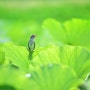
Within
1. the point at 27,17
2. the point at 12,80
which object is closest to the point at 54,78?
the point at 12,80

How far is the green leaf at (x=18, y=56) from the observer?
2.07 feet

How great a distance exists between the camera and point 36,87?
18.8 inches

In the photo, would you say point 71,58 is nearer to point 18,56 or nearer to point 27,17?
point 18,56

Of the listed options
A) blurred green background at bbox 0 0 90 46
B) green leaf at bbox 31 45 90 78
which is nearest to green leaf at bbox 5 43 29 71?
green leaf at bbox 31 45 90 78

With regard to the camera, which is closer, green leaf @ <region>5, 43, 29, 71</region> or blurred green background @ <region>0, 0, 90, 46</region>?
green leaf @ <region>5, 43, 29, 71</region>

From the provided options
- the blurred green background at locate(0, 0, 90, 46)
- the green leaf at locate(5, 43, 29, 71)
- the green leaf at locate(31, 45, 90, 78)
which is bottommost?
the green leaf at locate(31, 45, 90, 78)

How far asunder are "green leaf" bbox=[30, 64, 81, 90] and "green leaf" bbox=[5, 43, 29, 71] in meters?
0.11

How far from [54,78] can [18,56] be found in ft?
0.42

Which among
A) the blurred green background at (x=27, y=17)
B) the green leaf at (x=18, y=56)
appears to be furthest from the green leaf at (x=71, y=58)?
the blurred green background at (x=27, y=17)

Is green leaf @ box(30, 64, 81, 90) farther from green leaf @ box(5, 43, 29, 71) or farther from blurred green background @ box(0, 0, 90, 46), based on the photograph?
blurred green background @ box(0, 0, 90, 46)

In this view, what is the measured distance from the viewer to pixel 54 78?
1.71 feet

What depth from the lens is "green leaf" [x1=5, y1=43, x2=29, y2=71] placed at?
2.07 ft

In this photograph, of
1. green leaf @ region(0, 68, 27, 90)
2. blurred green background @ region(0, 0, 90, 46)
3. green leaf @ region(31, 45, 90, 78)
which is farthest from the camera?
blurred green background @ region(0, 0, 90, 46)

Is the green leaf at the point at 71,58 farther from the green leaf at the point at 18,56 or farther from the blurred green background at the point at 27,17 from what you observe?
the blurred green background at the point at 27,17
